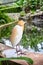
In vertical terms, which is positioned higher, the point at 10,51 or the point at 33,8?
the point at 10,51

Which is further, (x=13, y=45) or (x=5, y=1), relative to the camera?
Answer: (x=5, y=1)

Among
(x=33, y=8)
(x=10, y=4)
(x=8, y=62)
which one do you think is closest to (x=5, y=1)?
(x=10, y=4)

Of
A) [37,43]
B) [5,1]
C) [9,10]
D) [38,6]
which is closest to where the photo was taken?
[37,43]

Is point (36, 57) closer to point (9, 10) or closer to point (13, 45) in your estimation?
point (13, 45)

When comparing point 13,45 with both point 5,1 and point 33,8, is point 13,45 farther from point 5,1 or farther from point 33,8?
point 5,1

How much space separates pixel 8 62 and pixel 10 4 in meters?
8.22

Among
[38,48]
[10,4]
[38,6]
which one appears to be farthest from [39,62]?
[10,4]

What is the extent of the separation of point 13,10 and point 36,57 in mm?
7169

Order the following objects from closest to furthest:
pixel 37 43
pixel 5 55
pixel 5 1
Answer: pixel 5 55
pixel 37 43
pixel 5 1

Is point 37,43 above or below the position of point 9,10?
above

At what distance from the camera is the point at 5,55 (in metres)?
1.51

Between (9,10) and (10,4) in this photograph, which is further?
(10,4)

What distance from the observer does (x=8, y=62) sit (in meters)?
1.41

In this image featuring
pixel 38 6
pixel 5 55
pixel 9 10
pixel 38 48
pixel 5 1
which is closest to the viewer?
pixel 5 55
